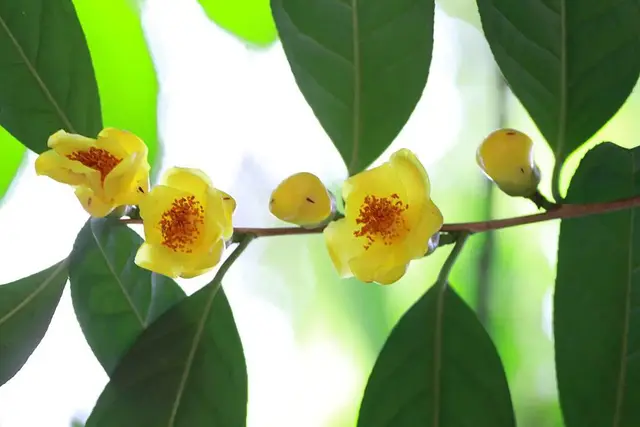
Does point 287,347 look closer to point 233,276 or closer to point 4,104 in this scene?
point 233,276

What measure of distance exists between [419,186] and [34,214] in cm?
61

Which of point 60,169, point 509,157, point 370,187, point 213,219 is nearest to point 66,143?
point 60,169

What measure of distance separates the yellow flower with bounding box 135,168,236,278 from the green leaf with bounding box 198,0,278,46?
0.40 m

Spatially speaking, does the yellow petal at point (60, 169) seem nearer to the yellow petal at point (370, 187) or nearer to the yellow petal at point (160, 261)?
the yellow petal at point (160, 261)

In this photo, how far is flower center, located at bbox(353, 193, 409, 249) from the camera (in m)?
0.52

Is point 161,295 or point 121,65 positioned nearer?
point 161,295

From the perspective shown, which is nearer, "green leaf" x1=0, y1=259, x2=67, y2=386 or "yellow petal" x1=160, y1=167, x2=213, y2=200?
"yellow petal" x1=160, y1=167, x2=213, y2=200

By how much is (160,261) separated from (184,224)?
0.03 m

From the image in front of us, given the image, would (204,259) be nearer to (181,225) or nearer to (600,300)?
(181,225)

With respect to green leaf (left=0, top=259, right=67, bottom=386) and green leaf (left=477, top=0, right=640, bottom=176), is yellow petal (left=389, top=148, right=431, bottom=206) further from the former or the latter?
green leaf (left=0, top=259, right=67, bottom=386)

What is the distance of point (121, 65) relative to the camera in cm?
88

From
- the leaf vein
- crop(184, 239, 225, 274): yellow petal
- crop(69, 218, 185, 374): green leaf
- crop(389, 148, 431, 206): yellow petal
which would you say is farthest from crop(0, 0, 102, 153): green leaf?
A: crop(389, 148, 431, 206): yellow petal

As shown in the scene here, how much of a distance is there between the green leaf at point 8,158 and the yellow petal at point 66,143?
1.24ft

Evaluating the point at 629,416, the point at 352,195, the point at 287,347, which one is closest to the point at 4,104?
the point at 352,195
